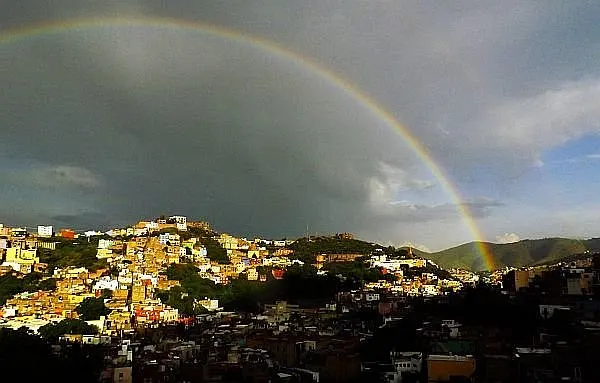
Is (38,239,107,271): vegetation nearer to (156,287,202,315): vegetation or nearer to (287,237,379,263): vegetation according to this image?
(156,287,202,315): vegetation

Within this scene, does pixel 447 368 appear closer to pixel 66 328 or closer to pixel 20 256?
pixel 66 328

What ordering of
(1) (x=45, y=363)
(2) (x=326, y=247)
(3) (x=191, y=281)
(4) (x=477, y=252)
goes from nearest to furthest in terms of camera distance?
(1) (x=45, y=363) < (3) (x=191, y=281) < (2) (x=326, y=247) < (4) (x=477, y=252)

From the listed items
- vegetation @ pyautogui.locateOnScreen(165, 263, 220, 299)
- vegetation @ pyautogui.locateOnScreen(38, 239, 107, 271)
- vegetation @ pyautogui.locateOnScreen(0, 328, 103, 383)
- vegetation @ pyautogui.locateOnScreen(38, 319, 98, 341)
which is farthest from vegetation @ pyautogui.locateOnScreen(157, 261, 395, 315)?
vegetation @ pyautogui.locateOnScreen(0, 328, 103, 383)

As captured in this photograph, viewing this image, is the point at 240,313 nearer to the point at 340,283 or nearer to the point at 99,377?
the point at 340,283

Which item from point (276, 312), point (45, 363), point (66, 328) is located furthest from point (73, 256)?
point (45, 363)

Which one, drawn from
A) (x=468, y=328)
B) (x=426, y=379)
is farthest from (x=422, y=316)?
(x=426, y=379)

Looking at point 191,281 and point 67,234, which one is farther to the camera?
point 67,234

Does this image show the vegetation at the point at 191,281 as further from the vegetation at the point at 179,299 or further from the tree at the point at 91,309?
the tree at the point at 91,309
